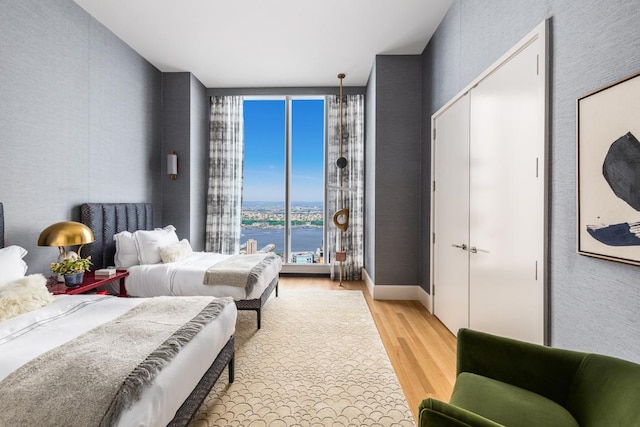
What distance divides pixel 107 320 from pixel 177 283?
1.27 metres

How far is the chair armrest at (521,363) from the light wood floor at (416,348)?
0.72m

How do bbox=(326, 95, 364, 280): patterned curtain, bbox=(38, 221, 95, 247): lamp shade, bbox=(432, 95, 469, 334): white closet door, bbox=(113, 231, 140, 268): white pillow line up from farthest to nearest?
bbox=(326, 95, 364, 280): patterned curtain → bbox=(113, 231, 140, 268): white pillow → bbox=(432, 95, 469, 334): white closet door → bbox=(38, 221, 95, 247): lamp shade

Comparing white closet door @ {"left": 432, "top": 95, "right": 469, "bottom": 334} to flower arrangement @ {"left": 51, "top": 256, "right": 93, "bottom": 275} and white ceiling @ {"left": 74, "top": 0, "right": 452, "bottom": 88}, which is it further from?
flower arrangement @ {"left": 51, "top": 256, "right": 93, "bottom": 275}

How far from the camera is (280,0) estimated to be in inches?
118

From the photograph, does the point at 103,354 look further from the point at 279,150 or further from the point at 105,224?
the point at 279,150

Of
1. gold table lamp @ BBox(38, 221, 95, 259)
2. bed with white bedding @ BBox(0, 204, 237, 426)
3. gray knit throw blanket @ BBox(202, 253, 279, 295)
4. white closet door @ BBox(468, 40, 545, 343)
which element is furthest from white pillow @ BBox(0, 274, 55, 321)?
white closet door @ BBox(468, 40, 545, 343)

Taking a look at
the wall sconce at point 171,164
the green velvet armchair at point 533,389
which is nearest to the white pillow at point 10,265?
the wall sconce at point 171,164

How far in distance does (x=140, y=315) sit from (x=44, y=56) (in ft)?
8.39

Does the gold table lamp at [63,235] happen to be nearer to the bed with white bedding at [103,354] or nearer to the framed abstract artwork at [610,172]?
the bed with white bedding at [103,354]

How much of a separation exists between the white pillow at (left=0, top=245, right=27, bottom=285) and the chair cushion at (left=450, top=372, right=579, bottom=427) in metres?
2.66

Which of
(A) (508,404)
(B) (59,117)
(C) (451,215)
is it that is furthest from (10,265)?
(C) (451,215)

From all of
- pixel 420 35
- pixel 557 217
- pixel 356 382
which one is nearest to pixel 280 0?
pixel 420 35

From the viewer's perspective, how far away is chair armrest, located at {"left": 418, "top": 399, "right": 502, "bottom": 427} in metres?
0.84

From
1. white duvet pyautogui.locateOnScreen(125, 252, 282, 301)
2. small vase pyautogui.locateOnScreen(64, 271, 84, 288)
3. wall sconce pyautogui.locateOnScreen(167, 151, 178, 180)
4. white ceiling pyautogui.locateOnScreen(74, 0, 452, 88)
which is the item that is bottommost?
white duvet pyautogui.locateOnScreen(125, 252, 282, 301)
